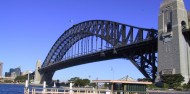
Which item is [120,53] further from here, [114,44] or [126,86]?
[126,86]

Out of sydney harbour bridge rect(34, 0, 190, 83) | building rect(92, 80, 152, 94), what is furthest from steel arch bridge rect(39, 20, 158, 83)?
building rect(92, 80, 152, 94)

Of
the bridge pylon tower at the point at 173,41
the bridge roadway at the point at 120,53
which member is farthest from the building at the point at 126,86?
the bridge roadway at the point at 120,53

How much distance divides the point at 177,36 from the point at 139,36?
1939 cm

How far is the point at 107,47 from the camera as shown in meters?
110

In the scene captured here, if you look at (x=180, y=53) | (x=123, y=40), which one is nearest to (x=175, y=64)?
(x=180, y=53)

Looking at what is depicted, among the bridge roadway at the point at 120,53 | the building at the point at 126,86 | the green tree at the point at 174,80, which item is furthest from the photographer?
the bridge roadway at the point at 120,53

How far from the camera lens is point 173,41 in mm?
80375

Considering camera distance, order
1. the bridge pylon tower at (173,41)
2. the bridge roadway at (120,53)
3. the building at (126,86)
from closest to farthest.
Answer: the building at (126,86) → the bridge pylon tower at (173,41) → the bridge roadway at (120,53)

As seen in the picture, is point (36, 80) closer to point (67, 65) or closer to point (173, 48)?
point (67, 65)

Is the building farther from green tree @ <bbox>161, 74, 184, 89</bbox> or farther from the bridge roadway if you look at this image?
the bridge roadway

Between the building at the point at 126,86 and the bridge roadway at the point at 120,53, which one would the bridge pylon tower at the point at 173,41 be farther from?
the building at the point at 126,86

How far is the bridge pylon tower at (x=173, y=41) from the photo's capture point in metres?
78.4

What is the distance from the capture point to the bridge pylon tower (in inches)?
3086

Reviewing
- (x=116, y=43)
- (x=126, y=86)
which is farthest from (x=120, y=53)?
(x=126, y=86)
